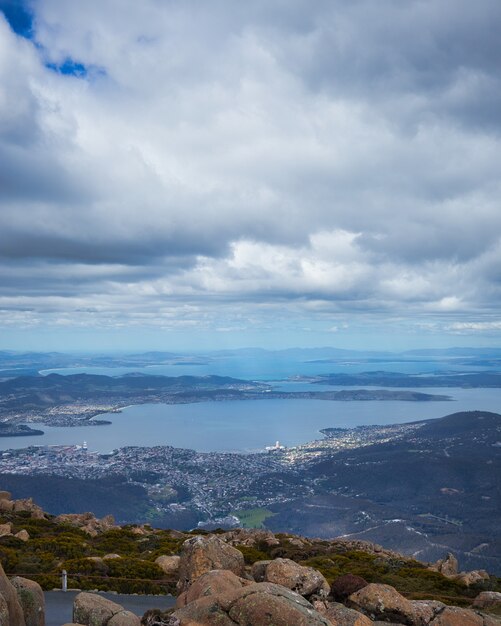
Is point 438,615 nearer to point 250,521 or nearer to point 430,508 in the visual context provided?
point 250,521

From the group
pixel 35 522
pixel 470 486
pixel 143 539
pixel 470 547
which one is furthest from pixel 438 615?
pixel 470 486

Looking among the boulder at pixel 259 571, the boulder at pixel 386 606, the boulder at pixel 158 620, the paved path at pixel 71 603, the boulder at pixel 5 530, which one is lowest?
the boulder at pixel 5 530

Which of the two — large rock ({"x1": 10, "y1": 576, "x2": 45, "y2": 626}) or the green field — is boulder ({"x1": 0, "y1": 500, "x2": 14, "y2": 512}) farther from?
the green field

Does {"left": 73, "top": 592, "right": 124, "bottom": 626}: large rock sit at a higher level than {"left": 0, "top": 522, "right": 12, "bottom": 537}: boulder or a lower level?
higher

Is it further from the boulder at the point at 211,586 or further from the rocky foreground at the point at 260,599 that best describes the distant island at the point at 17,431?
the boulder at the point at 211,586

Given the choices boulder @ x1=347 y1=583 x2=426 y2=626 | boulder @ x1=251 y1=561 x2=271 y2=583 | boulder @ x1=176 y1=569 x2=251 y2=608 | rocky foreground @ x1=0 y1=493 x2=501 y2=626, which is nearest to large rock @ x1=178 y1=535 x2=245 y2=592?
rocky foreground @ x1=0 y1=493 x2=501 y2=626

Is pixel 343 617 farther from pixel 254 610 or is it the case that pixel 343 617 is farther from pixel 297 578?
pixel 254 610

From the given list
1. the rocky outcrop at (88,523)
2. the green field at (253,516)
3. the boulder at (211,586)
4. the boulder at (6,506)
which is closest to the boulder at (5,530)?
the rocky outcrop at (88,523)
